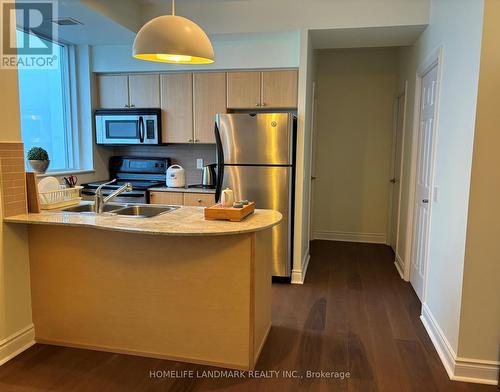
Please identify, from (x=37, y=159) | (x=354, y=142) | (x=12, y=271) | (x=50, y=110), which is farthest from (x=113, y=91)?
(x=354, y=142)

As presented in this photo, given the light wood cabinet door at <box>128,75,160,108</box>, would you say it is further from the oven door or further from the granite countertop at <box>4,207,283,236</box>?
the granite countertop at <box>4,207,283,236</box>

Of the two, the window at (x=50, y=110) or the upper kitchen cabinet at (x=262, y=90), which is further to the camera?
the upper kitchen cabinet at (x=262, y=90)

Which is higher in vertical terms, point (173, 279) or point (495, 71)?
point (495, 71)

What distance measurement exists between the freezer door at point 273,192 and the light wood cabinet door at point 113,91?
1.63 meters

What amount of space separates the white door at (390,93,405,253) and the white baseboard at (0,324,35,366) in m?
3.85

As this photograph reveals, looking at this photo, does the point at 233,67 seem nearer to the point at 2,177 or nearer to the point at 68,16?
the point at 68,16

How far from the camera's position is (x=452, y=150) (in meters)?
2.58

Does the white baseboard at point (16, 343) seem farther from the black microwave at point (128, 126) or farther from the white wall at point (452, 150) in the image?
the white wall at point (452, 150)

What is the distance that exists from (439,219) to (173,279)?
6.45 feet

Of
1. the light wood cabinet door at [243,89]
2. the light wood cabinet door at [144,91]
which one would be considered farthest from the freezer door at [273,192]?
the light wood cabinet door at [144,91]

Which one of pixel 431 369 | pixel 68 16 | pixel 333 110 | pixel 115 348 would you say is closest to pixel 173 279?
pixel 115 348

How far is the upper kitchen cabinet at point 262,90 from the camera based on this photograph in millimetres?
4004

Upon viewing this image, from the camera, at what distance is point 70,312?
103 inches

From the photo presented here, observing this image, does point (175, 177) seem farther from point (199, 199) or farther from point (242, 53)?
point (242, 53)
